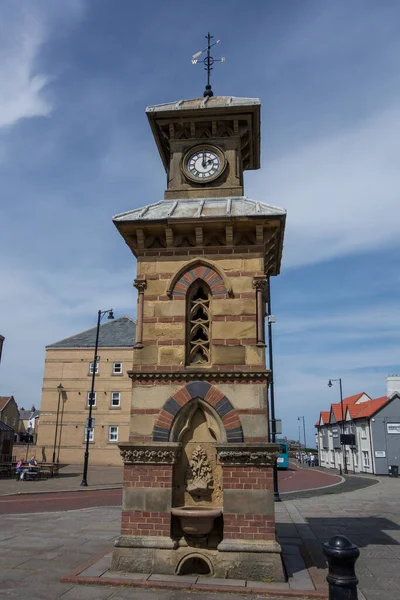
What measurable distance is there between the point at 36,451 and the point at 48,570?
33811mm

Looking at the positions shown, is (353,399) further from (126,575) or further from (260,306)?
(126,575)

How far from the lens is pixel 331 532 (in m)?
12.8

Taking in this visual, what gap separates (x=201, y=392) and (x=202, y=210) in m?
3.79

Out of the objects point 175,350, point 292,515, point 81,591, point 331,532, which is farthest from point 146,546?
point 292,515

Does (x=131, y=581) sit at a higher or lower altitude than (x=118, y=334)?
lower

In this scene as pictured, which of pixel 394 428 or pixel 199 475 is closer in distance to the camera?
pixel 199 475

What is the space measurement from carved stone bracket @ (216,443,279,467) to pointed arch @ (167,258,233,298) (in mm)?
2967

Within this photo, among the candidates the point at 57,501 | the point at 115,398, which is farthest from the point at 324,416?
the point at 57,501

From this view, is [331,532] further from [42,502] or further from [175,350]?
[42,502]

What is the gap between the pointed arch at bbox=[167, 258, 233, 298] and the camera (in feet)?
32.4

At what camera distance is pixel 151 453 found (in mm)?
8984

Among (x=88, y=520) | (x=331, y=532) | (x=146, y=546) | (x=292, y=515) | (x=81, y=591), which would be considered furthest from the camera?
(x=292, y=515)

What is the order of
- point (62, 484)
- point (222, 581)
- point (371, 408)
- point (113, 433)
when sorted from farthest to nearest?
1. point (371, 408)
2. point (113, 433)
3. point (62, 484)
4. point (222, 581)

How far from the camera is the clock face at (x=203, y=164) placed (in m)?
11.4
